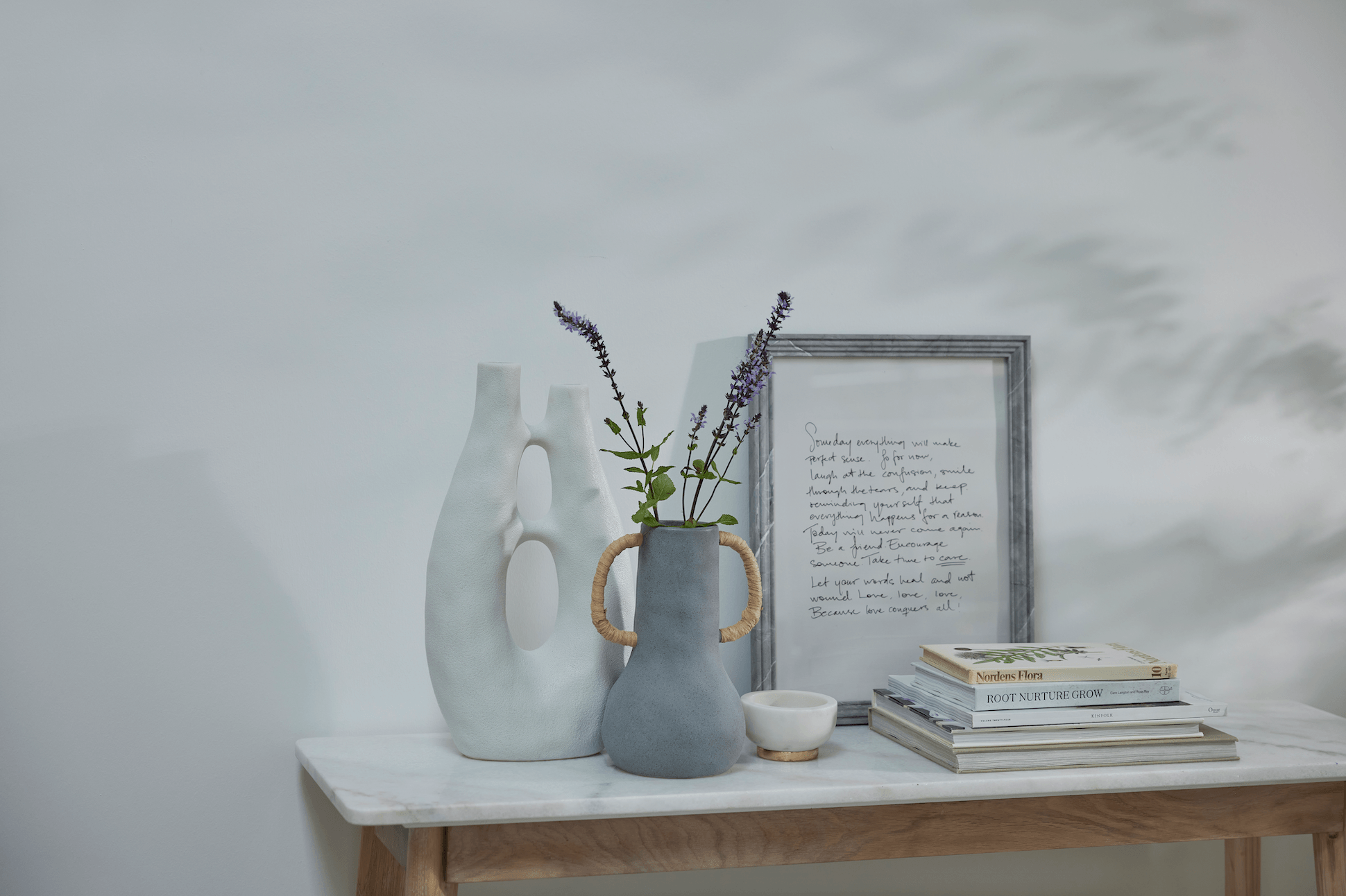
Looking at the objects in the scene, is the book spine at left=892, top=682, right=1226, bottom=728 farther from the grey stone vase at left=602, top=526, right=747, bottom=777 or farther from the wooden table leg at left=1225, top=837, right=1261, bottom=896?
the wooden table leg at left=1225, top=837, right=1261, bottom=896

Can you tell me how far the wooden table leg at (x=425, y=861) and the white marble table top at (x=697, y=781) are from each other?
3 cm

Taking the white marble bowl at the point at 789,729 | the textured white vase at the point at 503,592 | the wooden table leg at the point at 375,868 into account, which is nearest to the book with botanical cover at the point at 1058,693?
the white marble bowl at the point at 789,729

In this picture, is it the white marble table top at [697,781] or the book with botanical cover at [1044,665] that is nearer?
the white marble table top at [697,781]

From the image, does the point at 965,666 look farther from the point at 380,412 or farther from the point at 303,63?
the point at 303,63

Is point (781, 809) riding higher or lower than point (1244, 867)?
higher

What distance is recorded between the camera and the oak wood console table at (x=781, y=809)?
870 millimetres

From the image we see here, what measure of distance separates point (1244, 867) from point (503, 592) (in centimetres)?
109

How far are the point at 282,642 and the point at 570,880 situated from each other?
462 mm

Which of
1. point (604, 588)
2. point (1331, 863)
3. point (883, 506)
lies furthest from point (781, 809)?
point (1331, 863)

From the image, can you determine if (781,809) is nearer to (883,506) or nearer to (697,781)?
(697,781)

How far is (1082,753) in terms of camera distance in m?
0.98

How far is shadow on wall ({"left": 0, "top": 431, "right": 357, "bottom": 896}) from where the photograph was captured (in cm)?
106

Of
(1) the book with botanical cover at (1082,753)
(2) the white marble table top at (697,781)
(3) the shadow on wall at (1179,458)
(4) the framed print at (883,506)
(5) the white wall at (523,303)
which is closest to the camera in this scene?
(2) the white marble table top at (697,781)

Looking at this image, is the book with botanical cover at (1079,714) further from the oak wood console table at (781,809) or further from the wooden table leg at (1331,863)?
the wooden table leg at (1331,863)
